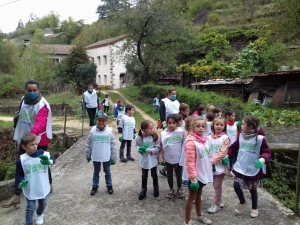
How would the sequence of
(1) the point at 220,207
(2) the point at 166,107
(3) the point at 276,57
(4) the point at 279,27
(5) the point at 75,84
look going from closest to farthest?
(1) the point at 220,207 → (2) the point at 166,107 → (4) the point at 279,27 → (3) the point at 276,57 → (5) the point at 75,84

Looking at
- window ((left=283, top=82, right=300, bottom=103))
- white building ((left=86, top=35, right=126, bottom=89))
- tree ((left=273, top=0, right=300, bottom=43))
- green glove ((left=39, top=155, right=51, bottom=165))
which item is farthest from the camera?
white building ((left=86, top=35, right=126, bottom=89))

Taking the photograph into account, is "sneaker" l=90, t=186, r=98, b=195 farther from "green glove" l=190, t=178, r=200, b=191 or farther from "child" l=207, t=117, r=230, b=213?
"green glove" l=190, t=178, r=200, b=191

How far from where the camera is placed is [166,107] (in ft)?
23.0

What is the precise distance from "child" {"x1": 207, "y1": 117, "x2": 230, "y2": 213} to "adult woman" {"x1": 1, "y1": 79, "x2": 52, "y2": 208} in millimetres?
2498

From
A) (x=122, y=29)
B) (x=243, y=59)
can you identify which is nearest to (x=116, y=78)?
(x=122, y=29)

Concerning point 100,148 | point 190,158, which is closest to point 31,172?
point 100,148

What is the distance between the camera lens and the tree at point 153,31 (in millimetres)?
21344

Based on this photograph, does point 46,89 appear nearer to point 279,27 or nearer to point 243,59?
point 243,59

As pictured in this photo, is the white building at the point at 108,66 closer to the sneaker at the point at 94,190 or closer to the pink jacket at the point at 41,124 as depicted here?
the sneaker at the point at 94,190

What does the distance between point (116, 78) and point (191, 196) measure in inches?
1438

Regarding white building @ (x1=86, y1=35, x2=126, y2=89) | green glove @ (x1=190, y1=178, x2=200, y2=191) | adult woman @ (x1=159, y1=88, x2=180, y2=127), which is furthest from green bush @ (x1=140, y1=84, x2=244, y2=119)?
white building @ (x1=86, y1=35, x2=126, y2=89)

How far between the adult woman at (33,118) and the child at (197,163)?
210 centimetres

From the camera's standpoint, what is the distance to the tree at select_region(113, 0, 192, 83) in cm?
2134

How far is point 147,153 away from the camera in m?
4.59
